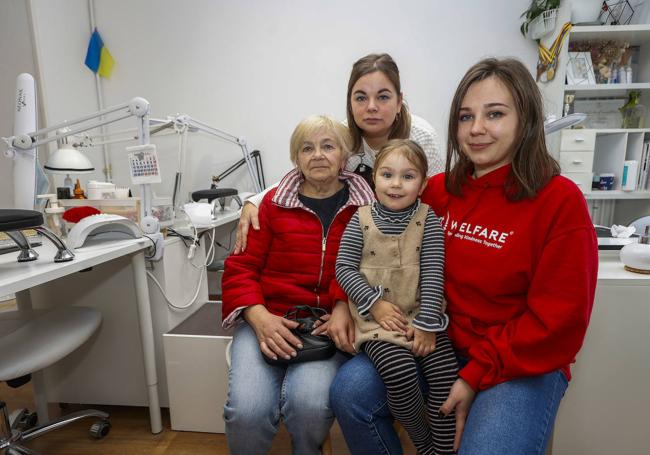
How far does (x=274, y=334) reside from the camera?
3.41ft

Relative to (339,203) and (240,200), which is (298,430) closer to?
(339,203)

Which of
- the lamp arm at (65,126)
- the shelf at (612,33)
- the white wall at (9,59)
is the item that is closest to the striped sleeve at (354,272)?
the lamp arm at (65,126)

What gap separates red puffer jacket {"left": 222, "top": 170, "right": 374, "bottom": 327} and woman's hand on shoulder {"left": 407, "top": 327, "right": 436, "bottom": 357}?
294 mm

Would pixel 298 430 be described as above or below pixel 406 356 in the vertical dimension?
below

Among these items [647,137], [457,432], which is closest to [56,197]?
[457,432]

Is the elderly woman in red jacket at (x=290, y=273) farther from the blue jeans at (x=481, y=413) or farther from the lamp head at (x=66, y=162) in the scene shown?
the lamp head at (x=66, y=162)

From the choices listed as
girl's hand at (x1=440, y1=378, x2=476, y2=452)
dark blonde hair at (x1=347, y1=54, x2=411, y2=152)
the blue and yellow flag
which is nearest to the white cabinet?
dark blonde hair at (x1=347, y1=54, x2=411, y2=152)

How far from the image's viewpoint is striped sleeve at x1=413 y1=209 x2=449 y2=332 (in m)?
0.91

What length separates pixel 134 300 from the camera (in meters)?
1.56

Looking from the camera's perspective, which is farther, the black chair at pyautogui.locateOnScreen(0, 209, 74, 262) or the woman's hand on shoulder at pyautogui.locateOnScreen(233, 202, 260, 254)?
the woman's hand on shoulder at pyautogui.locateOnScreen(233, 202, 260, 254)

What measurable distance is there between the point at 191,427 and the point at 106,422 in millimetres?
336

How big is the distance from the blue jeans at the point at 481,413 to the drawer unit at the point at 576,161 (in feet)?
6.16

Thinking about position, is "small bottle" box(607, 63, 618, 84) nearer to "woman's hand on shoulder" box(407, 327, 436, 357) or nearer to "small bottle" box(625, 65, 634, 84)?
"small bottle" box(625, 65, 634, 84)

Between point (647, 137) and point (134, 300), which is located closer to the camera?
point (134, 300)
